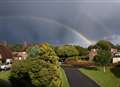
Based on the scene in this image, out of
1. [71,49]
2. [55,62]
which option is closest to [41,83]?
[55,62]

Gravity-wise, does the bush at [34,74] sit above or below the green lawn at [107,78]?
above

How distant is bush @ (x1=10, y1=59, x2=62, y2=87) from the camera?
4272 cm

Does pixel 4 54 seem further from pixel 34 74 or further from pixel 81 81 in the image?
pixel 34 74

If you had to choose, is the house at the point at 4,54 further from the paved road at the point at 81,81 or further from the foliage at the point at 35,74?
the foliage at the point at 35,74

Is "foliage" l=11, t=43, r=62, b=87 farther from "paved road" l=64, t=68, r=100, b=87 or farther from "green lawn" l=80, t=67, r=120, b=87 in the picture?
"green lawn" l=80, t=67, r=120, b=87

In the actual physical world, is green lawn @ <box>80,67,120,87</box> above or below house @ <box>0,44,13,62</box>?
below

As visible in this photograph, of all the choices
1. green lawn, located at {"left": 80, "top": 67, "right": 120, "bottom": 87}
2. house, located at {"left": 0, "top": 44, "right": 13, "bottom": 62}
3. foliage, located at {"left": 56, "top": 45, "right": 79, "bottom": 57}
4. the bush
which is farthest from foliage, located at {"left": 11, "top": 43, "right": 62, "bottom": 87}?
foliage, located at {"left": 56, "top": 45, "right": 79, "bottom": 57}

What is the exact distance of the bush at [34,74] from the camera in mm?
42719

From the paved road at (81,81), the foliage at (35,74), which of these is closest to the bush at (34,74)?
the foliage at (35,74)

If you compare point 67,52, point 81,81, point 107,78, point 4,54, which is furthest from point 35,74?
point 67,52

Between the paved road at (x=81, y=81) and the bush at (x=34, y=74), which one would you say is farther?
the paved road at (x=81, y=81)

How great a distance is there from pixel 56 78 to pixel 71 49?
11733cm

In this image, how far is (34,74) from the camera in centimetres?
4328

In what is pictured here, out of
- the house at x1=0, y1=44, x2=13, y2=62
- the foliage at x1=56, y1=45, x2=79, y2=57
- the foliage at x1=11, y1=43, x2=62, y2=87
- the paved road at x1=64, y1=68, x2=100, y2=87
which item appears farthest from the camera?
the foliage at x1=56, y1=45, x2=79, y2=57
